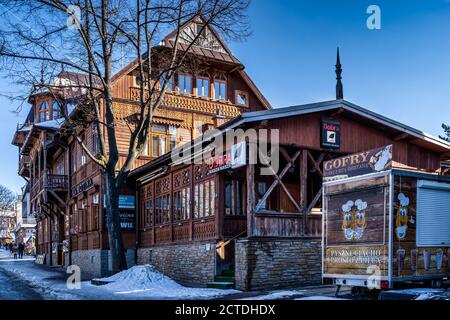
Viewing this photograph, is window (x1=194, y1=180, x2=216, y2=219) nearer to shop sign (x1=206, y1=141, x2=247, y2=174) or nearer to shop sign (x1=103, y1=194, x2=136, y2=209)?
shop sign (x1=206, y1=141, x2=247, y2=174)

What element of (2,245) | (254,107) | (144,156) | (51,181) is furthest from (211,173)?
(2,245)

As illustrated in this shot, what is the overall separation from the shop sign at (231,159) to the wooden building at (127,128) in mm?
6060

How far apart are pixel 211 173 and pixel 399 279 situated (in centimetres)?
774

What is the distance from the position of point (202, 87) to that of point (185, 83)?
97 cm

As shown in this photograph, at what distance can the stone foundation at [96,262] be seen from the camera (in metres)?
26.5

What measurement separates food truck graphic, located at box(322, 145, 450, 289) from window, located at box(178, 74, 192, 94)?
52.9 feet

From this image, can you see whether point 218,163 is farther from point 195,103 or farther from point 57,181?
point 57,181

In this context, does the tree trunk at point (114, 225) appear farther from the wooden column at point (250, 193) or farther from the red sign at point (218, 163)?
the wooden column at point (250, 193)

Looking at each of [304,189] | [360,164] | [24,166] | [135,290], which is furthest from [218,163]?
[24,166]

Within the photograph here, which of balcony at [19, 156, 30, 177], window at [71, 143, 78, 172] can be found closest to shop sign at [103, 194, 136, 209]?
window at [71, 143, 78, 172]

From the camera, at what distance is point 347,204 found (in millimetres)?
13367

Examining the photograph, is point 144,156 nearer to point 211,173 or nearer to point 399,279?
point 211,173

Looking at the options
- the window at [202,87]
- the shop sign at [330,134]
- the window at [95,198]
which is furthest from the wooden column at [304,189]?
the window at [95,198]

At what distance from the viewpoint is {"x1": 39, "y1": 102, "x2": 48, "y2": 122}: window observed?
42156 millimetres
